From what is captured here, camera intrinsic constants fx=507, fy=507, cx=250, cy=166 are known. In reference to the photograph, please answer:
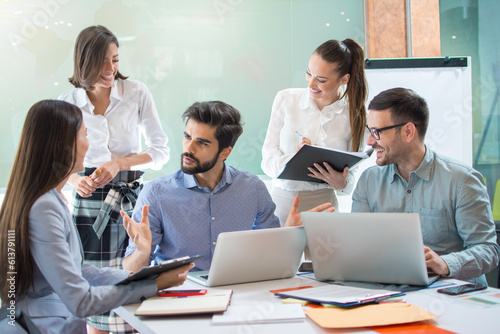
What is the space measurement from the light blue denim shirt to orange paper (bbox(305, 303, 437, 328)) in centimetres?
51

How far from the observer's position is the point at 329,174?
2412 millimetres

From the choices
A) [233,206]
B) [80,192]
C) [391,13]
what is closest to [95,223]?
[80,192]

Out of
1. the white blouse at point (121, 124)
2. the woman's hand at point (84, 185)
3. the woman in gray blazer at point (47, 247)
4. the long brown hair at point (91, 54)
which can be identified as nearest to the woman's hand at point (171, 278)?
the woman in gray blazer at point (47, 247)

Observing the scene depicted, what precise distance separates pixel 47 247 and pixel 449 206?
4.88 feet

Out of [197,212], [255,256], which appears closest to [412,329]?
[255,256]

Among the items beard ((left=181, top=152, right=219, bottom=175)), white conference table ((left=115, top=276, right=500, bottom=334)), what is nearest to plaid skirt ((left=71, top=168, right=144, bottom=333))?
beard ((left=181, top=152, right=219, bottom=175))

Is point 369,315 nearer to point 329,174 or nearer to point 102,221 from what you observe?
point 329,174

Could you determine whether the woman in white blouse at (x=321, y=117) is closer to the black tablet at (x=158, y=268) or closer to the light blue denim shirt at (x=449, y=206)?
the light blue denim shirt at (x=449, y=206)

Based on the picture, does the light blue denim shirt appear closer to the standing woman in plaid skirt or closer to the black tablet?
the black tablet

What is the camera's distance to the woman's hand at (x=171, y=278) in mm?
1544

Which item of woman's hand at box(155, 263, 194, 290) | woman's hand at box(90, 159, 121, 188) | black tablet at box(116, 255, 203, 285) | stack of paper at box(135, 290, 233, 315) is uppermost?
woman's hand at box(90, 159, 121, 188)

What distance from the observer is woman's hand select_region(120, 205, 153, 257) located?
69.1 inches

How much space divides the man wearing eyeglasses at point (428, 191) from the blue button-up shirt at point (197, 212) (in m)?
0.48

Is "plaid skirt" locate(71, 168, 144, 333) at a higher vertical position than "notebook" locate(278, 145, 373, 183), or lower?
lower
